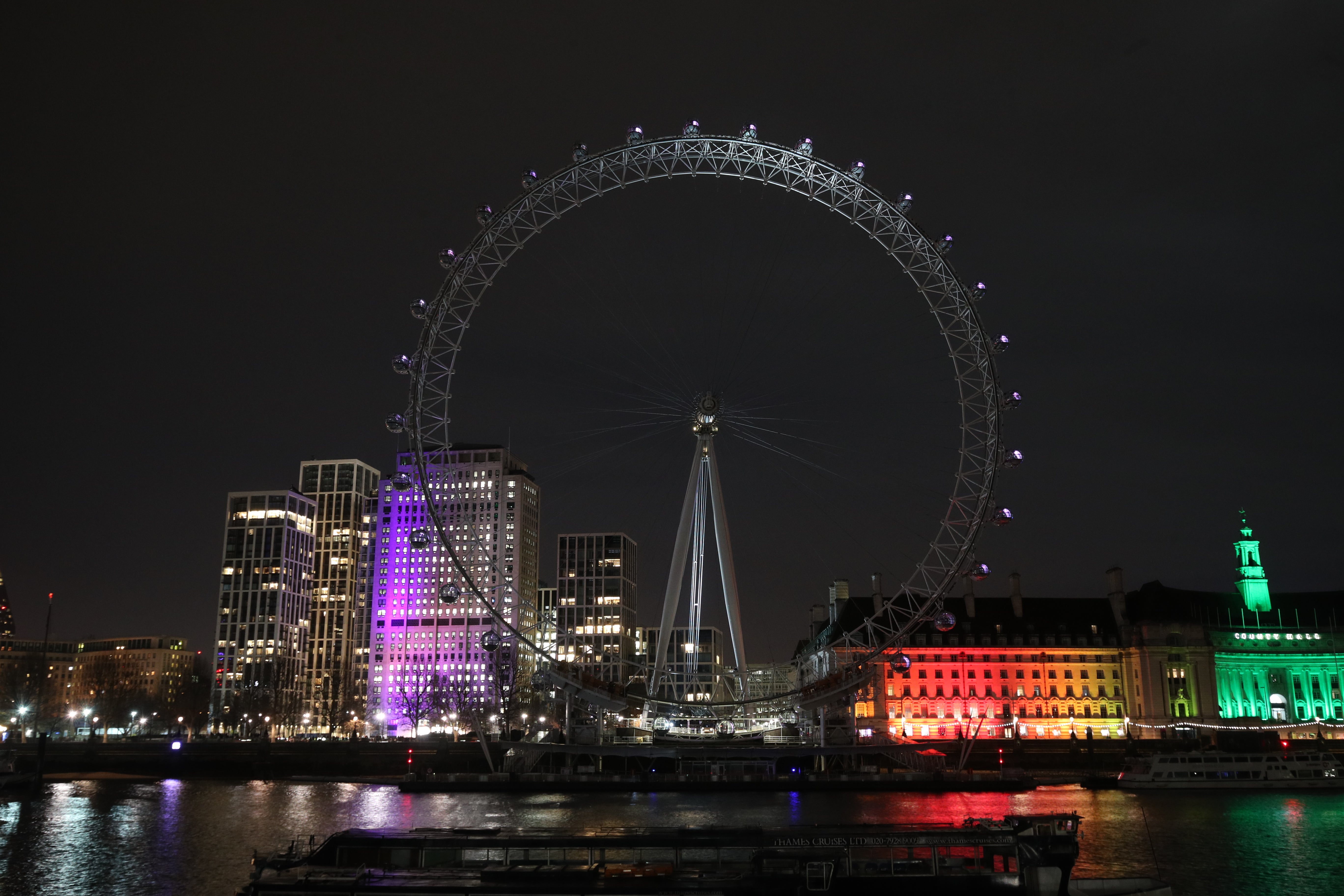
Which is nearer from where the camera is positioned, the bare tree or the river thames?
the river thames

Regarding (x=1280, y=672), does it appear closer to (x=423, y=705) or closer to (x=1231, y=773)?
(x=1231, y=773)

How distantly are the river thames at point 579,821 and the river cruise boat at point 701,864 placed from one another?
892 centimetres

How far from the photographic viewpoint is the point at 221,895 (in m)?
41.3

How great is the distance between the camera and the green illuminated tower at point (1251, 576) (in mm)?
154250

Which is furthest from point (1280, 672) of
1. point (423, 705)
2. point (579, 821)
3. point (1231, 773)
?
point (423, 705)

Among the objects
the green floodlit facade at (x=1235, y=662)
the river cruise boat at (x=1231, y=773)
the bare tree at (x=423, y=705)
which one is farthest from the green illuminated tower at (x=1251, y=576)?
the bare tree at (x=423, y=705)

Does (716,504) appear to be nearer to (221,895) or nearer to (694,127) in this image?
(694,127)

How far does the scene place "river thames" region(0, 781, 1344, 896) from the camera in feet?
152

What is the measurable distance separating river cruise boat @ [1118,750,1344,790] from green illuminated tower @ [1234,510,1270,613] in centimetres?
6040

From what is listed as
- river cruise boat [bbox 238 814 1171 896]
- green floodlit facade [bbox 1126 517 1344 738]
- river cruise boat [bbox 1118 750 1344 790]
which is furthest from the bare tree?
river cruise boat [bbox 238 814 1171 896]

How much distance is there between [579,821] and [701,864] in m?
29.3

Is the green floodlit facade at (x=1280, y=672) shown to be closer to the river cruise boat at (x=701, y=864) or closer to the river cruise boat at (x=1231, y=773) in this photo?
the river cruise boat at (x=1231, y=773)

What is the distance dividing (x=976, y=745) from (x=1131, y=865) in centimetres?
7556

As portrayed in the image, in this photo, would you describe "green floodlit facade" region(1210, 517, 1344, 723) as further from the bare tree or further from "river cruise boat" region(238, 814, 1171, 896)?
"river cruise boat" region(238, 814, 1171, 896)
